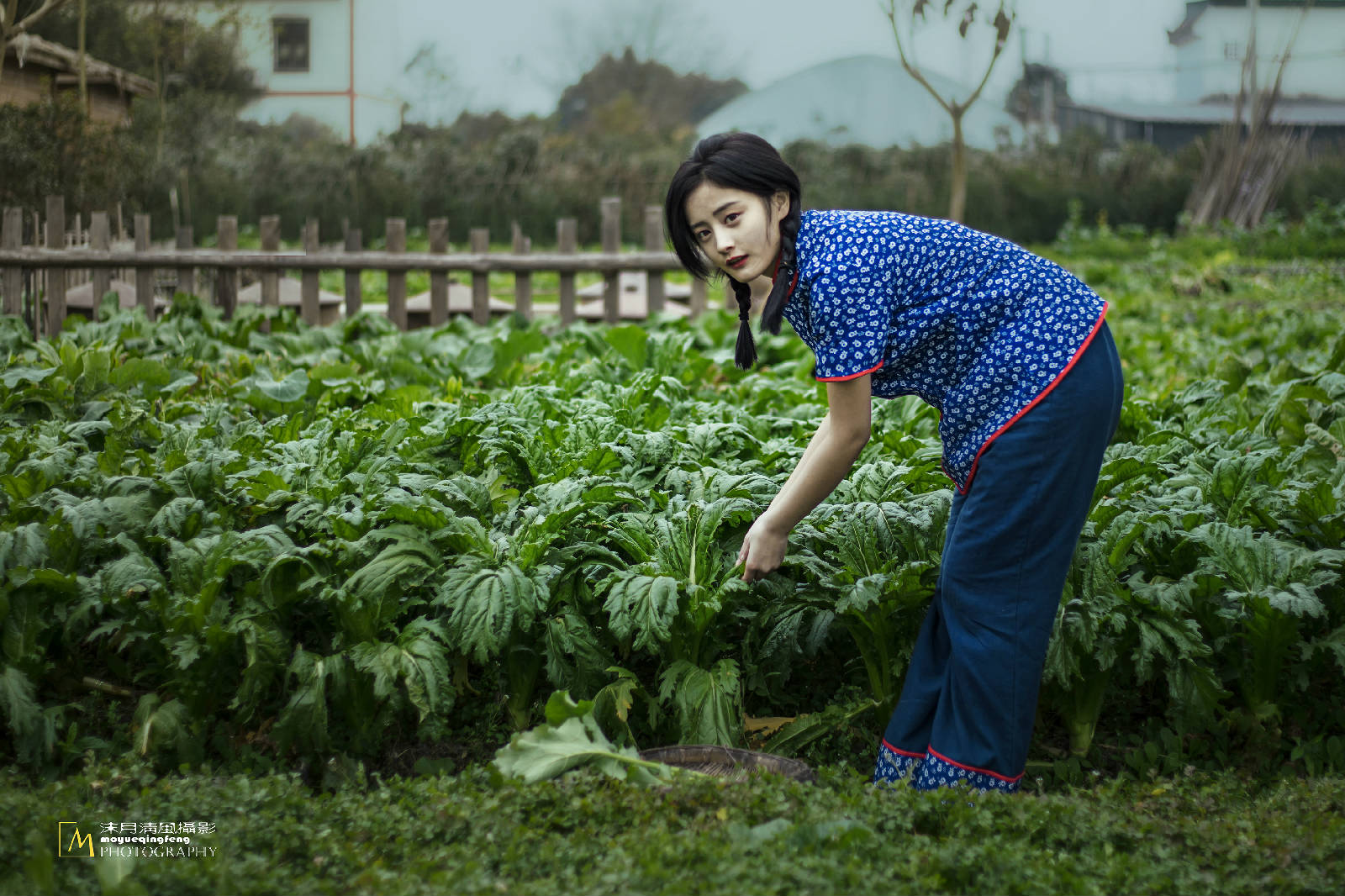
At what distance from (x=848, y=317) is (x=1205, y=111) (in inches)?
1404

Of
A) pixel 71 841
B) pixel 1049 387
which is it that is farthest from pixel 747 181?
pixel 71 841

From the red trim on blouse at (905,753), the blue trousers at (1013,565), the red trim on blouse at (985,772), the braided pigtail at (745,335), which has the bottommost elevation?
the red trim on blouse at (905,753)

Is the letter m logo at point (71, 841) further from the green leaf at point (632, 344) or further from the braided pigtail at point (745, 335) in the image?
the green leaf at point (632, 344)

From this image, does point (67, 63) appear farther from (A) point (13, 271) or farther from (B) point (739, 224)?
(B) point (739, 224)

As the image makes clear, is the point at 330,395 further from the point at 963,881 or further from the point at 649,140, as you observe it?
the point at 649,140

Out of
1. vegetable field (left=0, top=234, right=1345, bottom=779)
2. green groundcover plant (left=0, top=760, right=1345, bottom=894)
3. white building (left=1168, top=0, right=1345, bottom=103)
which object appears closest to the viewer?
green groundcover plant (left=0, top=760, right=1345, bottom=894)

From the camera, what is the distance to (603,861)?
207 centimetres

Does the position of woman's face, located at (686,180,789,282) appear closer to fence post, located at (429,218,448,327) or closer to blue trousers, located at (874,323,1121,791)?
blue trousers, located at (874,323,1121,791)

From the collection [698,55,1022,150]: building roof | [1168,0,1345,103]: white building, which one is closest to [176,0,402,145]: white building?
[698,55,1022,150]: building roof

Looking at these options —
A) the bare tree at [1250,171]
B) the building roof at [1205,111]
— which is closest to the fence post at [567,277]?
the bare tree at [1250,171]

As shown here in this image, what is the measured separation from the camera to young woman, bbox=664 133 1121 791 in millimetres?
2486

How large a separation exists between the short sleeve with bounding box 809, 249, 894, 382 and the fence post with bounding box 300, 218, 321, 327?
727 centimetres

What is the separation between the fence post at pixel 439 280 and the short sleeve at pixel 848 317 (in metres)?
7.02

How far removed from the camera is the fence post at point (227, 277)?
8961 millimetres
